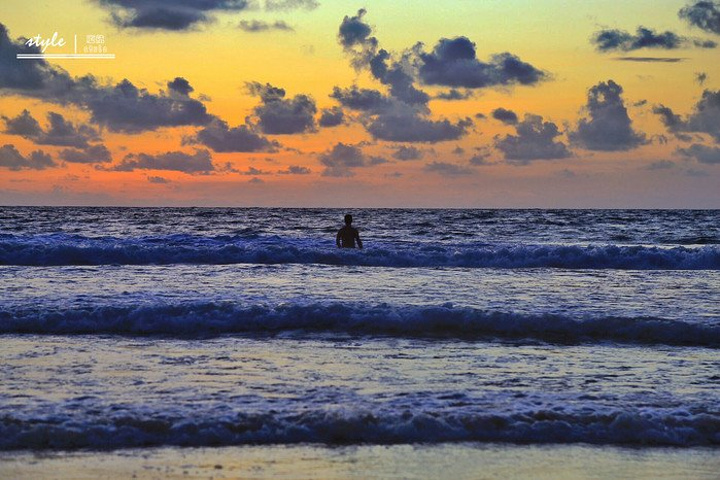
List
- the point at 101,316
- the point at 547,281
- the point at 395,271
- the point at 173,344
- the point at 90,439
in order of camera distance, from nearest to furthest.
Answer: the point at 90,439 < the point at 173,344 < the point at 101,316 < the point at 547,281 < the point at 395,271

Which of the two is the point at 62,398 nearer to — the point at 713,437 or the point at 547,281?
the point at 713,437

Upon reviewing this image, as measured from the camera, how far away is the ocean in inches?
281

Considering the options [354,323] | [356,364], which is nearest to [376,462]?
[356,364]

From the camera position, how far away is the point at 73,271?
830 inches

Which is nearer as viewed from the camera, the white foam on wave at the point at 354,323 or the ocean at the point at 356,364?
the ocean at the point at 356,364

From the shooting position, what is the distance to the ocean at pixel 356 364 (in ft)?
23.4

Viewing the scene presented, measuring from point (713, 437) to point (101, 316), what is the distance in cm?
971

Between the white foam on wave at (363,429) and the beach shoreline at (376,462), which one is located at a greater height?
the white foam on wave at (363,429)

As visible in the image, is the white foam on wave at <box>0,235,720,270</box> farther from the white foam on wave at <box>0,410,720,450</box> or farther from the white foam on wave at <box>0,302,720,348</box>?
the white foam on wave at <box>0,410,720,450</box>

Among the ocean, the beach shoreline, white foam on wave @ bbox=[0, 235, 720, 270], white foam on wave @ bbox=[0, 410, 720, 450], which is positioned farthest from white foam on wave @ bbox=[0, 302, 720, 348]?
white foam on wave @ bbox=[0, 235, 720, 270]

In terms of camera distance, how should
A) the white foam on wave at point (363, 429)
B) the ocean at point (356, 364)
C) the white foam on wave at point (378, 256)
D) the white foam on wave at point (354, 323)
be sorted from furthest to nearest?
the white foam on wave at point (378, 256), the white foam on wave at point (354, 323), the ocean at point (356, 364), the white foam on wave at point (363, 429)

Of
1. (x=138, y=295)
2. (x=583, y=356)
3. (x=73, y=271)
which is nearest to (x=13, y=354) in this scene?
(x=138, y=295)

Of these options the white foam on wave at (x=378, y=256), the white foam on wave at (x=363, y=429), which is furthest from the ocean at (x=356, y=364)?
the white foam on wave at (x=378, y=256)

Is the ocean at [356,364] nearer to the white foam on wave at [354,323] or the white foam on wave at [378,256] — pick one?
the white foam on wave at [354,323]
